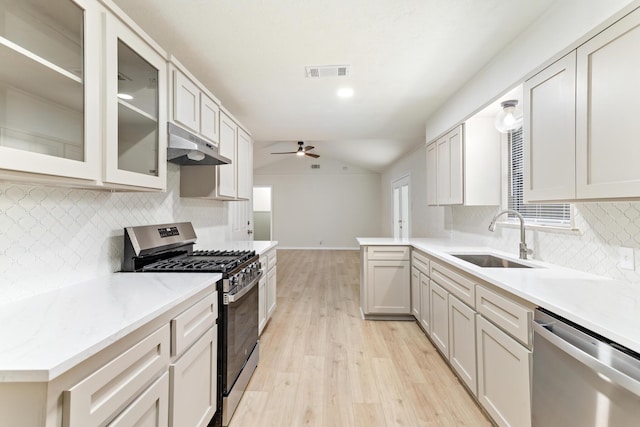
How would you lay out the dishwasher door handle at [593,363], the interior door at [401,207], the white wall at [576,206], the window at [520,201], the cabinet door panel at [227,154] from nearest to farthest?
1. the dishwasher door handle at [593,363]
2. the white wall at [576,206]
3. the window at [520,201]
4. the cabinet door panel at [227,154]
5. the interior door at [401,207]

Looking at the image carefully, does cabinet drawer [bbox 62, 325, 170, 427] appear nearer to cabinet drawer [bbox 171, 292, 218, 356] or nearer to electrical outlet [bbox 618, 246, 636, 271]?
cabinet drawer [bbox 171, 292, 218, 356]

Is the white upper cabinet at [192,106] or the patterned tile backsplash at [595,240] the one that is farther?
the white upper cabinet at [192,106]

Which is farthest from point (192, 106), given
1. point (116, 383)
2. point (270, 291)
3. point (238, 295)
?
point (270, 291)

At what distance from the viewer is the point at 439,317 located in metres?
2.41

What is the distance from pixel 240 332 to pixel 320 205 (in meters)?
7.42

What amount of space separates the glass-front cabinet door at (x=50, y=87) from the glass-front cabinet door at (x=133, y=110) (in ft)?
0.22

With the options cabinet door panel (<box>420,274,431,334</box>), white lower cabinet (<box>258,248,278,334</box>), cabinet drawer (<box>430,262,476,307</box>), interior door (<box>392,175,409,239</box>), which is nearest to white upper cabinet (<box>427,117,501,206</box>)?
cabinet drawer (<box>430,262,476,307</box>)

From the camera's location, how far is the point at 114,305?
3.63ft

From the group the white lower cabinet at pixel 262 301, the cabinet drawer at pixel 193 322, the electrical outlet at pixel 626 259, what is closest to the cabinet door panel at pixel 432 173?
the electrical outlet at pixel 626 259

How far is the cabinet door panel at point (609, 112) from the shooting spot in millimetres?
1127

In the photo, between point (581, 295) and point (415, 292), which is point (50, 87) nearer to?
point (581, 295)

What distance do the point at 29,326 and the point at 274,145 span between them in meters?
6.67

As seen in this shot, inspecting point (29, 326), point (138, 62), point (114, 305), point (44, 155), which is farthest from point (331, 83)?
point (29, 326)

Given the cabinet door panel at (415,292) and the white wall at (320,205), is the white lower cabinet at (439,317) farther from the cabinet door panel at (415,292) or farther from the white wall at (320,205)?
the white wall at (320,205)
